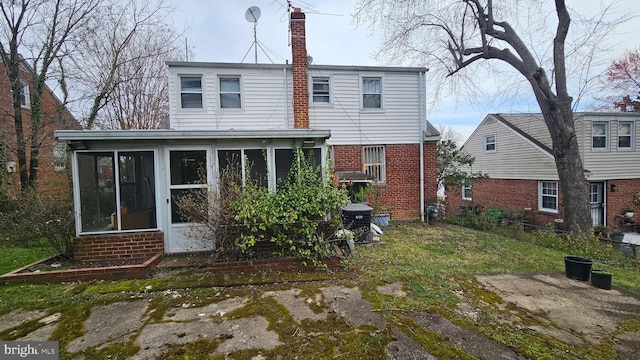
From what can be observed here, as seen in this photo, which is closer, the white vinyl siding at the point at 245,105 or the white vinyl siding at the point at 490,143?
the white vinyl siding at the point at 245,105

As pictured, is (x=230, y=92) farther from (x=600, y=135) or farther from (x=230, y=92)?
(x=600, y=135)

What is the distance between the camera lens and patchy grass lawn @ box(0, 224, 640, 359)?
2.77m

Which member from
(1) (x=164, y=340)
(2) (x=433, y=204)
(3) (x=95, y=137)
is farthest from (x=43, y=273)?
(2) (x=433, y=204)

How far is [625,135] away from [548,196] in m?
4.51

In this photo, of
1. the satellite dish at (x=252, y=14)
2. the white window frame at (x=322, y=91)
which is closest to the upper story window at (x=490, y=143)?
the white window frame at (x=322, y=91)

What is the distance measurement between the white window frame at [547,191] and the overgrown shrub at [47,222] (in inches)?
673

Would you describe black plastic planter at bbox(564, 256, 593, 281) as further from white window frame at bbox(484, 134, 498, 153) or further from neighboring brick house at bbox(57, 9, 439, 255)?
white window frame at bbox(484, 134, 498, 153)

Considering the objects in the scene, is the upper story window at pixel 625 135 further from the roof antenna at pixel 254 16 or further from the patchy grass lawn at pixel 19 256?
the patchy grass lawn at pixel 19 256

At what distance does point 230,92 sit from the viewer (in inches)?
359

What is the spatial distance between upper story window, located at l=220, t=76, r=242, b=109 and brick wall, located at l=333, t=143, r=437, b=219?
4.41 m

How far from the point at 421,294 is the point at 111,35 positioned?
15.5 metres

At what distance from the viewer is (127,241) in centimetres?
531

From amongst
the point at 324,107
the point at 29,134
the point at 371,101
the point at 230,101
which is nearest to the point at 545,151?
the point at 371,101

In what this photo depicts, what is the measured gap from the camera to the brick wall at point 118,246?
203 inches
